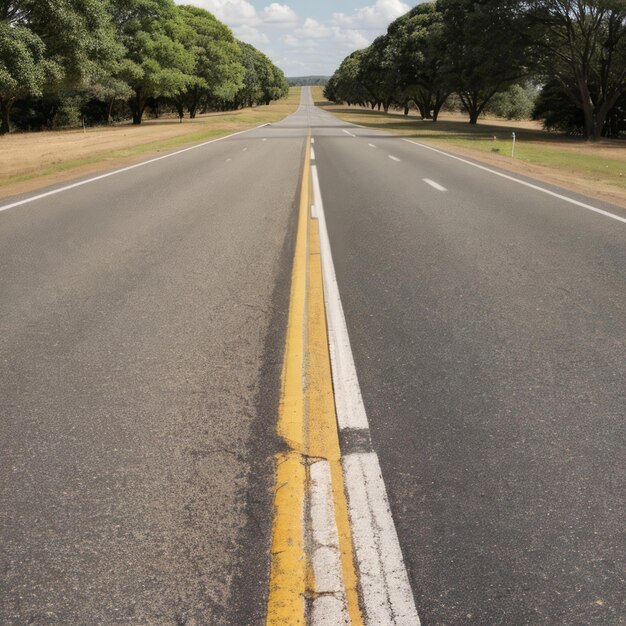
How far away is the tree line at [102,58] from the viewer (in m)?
26.2

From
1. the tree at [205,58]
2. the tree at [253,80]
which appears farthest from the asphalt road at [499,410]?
the tree at [253,80]

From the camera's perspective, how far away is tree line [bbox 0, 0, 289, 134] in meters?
26.2

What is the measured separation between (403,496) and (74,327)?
339 cm

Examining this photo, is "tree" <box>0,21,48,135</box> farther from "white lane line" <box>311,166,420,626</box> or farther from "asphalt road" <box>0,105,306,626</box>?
"white lane line" <box>311,166,420,626</box>

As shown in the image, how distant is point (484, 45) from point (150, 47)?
84.4 feet

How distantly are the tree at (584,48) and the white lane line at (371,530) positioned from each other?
3127 centimetres

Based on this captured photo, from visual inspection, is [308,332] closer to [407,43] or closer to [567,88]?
[567,88]

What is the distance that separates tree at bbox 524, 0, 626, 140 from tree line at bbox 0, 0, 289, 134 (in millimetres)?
23217

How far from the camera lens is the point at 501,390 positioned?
12.9ft

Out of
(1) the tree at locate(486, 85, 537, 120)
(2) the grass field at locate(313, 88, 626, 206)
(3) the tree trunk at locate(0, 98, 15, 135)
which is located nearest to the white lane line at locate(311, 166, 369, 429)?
(2) the grass field at locate(313, 88, 626, 206)

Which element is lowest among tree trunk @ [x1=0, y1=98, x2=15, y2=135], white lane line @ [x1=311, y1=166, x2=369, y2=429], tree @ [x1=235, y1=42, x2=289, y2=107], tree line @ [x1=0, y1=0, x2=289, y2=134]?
white lane line @ [x1=311, y1=166, x2=369, y2=429]

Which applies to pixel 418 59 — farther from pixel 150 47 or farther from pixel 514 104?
pixel 150 47

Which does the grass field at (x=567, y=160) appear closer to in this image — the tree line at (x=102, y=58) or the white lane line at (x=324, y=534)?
the white lane line at (x=324, y=534)

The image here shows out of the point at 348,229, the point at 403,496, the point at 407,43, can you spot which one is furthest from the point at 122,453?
the point at 407,43
